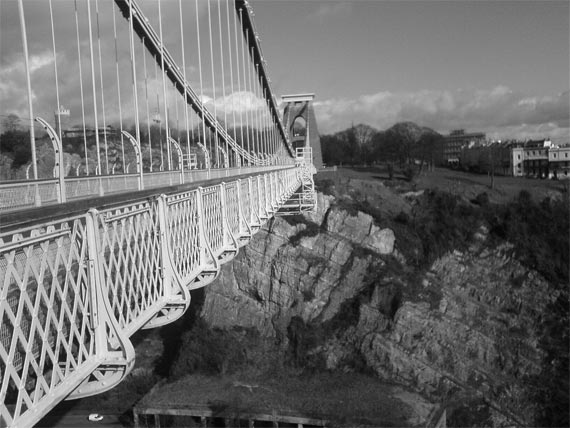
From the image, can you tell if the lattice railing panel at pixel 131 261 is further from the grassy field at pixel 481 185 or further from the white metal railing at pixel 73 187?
the grassy field at pixel 481 185

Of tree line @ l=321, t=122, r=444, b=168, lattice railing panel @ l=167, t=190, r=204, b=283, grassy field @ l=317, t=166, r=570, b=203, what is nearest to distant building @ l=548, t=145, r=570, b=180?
grassy field @ l=317, t=166, r=570, b=203

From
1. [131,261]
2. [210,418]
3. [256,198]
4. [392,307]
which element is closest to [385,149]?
[392,307]

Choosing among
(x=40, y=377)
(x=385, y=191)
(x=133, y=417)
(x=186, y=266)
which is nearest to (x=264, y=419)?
(x=133, y=417)

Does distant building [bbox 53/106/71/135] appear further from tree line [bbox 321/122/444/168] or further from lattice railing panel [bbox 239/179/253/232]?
tree line [bbox 321/122/444/168]

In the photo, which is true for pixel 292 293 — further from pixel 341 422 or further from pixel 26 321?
pixel 26 321

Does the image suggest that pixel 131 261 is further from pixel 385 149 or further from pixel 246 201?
pixel 385 149

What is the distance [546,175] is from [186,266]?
41.0m

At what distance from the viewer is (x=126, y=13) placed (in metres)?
9.28

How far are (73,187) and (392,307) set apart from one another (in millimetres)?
17554

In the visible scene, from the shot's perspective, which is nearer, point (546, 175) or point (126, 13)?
point (126, 13)

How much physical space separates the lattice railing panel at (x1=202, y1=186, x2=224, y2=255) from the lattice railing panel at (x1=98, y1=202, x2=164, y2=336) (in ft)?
4.72

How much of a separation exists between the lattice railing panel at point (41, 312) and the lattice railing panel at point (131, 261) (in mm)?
231

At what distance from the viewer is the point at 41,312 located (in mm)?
2262

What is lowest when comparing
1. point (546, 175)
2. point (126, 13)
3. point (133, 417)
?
point (133, 417)
